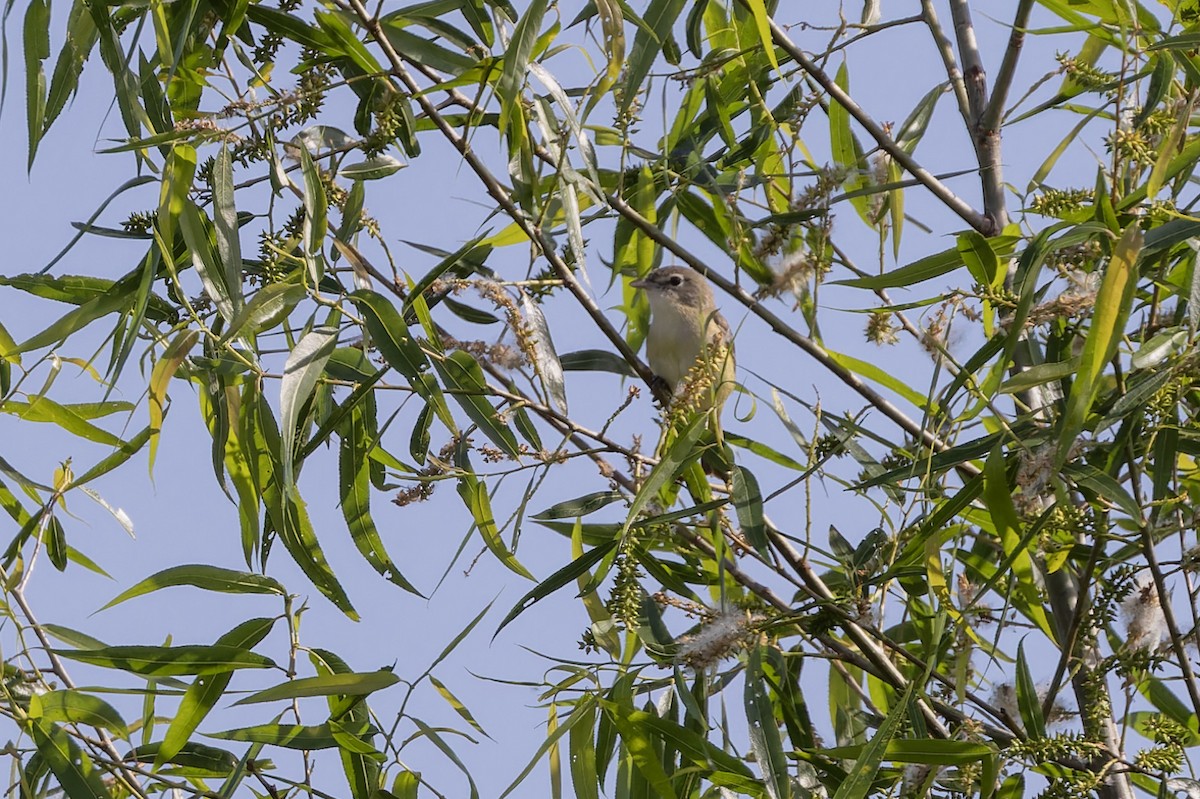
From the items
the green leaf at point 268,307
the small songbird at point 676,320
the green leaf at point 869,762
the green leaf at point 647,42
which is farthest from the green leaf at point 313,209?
the small songbird at point 676,320

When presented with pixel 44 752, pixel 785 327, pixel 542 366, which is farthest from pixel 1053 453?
pixel 44 752

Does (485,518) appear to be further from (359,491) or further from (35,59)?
(35,59)

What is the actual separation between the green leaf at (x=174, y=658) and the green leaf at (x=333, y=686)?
0.15m

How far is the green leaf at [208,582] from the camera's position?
3.15 m

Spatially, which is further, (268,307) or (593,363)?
(593,363)

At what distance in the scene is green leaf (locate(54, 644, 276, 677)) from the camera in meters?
3.07

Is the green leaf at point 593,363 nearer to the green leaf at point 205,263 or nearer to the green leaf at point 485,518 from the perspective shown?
the green leaf at point 485,518

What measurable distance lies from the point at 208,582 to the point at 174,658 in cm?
18

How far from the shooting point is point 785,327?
3402 mm

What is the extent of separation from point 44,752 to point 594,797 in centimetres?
114

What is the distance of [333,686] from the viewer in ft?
9.71

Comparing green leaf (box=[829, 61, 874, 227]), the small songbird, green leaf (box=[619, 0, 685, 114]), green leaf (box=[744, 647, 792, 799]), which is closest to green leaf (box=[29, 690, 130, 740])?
green leaf (box=[744, 647, 792, 799])

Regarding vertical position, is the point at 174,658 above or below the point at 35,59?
below

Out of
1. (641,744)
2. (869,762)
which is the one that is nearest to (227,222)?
(641,744)
